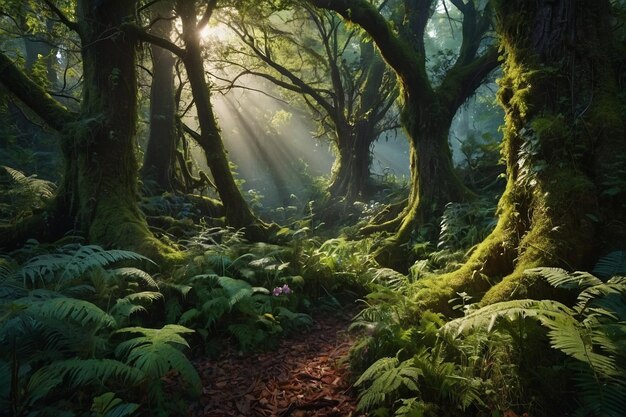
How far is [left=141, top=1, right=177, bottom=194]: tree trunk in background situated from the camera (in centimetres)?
1039

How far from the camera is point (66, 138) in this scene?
6340mm

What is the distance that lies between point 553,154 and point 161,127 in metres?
9.87

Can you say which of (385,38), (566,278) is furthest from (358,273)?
(385,38)

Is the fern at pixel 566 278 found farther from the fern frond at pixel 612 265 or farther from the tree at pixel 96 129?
the tree at pixel 96 129

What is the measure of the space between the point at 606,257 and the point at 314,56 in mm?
15164

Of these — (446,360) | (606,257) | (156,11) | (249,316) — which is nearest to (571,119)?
(606,257)

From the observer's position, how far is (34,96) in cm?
673

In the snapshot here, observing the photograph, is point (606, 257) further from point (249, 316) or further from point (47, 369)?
point (47, 369)

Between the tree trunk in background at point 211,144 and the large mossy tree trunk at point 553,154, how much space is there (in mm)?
4818

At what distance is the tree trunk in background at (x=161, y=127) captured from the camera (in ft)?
34.1

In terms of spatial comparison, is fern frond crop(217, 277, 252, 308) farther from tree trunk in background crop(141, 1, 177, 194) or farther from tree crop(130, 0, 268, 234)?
tree trunk in background crop(141, 1, 177, 194)

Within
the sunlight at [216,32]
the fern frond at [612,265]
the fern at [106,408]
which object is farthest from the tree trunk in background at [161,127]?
the fern frond at [612,265]

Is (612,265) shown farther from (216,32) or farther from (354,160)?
(216,32)

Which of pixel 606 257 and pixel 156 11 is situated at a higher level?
pixel 156 11
